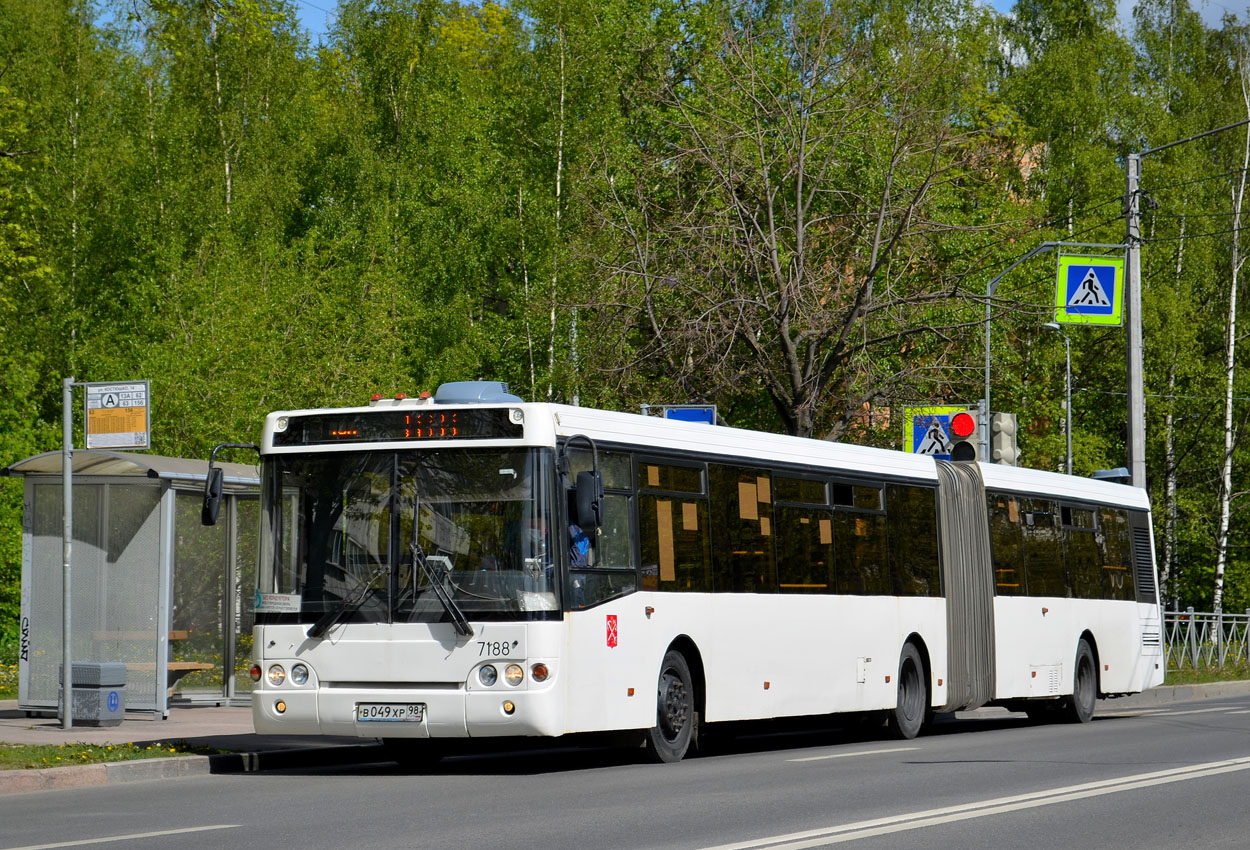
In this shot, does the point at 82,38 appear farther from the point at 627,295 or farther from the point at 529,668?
the point at 529,668

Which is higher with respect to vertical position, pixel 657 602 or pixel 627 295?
pixel 627 295

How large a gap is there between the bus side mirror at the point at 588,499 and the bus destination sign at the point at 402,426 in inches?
27.3

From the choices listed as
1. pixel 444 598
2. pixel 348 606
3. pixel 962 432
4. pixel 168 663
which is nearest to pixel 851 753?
pixel 444 598

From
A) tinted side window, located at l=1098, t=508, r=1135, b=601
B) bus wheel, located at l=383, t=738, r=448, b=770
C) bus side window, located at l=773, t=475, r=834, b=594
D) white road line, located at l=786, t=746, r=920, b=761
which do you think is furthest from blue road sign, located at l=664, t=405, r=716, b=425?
bus wheel, located at l=383, t=738, r=448, b=770

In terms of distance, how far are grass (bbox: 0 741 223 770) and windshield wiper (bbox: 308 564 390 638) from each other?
1.59m

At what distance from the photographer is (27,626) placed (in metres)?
19.4

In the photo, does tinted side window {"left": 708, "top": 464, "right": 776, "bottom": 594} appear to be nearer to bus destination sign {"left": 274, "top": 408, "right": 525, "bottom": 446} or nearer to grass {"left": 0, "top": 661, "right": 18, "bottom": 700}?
bus destination sign {"left": 274, "top": 408, "right": 525, "bottom": 446}

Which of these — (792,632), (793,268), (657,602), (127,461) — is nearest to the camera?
(657,602)

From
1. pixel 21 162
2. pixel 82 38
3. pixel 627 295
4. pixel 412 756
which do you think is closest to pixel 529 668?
pixel 412 756

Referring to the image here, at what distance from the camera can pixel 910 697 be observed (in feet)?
64.0

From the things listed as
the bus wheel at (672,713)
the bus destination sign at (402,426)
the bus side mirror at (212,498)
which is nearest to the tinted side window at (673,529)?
the bus wheel at (672,713)

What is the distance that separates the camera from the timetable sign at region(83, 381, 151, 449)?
54.2 ft

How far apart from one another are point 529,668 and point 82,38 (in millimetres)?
37995

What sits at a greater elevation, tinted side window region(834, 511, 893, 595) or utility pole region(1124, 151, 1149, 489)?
utility pole region(1124, 151, 1149, 489)
